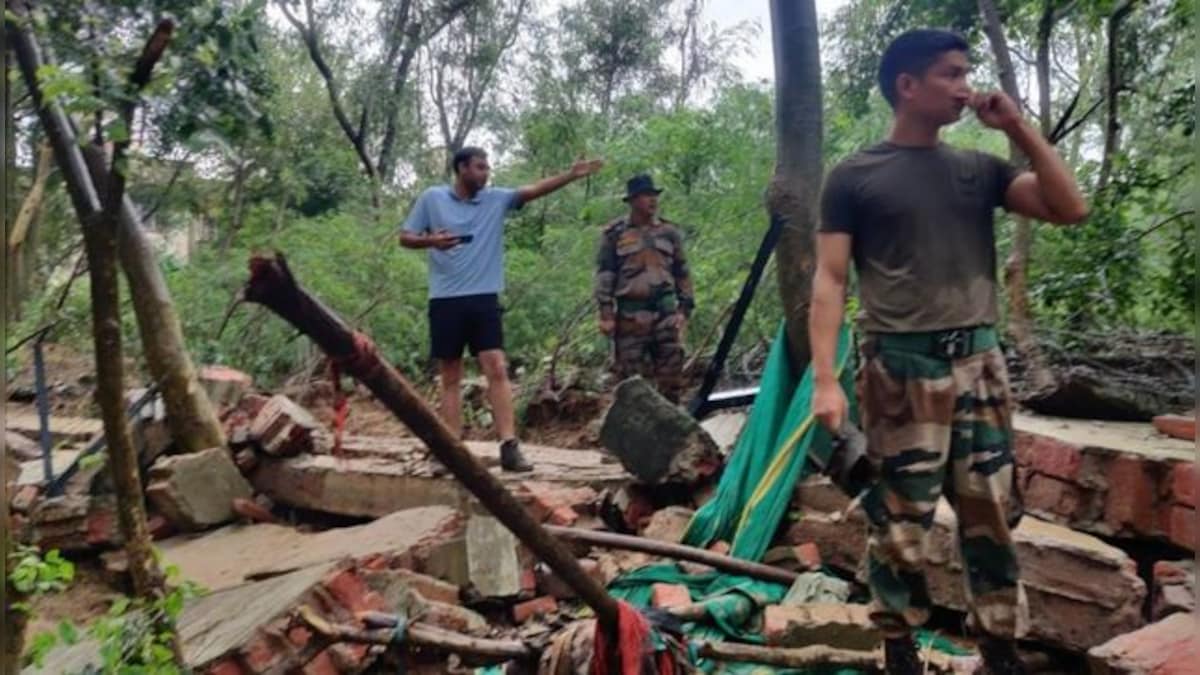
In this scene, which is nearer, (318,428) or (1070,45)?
(318,428)

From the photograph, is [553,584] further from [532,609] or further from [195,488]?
[195,488]

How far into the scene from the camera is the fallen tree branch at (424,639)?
295cm

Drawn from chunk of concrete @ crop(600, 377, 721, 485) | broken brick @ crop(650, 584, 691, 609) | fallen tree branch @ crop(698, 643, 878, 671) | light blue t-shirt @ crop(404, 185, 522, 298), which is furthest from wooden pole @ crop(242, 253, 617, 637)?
light blue t-shirt @ crop(404, 185, 522, 298)

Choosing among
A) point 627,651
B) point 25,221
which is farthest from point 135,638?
point 25,221

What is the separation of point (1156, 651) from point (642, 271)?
3.75 metres

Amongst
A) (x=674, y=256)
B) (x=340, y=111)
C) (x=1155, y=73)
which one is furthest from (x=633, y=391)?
(x=340, y=111)

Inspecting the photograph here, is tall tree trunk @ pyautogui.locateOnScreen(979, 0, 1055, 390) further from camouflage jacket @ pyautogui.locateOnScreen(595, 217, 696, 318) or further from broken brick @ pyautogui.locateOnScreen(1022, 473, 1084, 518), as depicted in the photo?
camouflage jacket @ pyautogui.locateOnScreen(595, 217, 696, 318)

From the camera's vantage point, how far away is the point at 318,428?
5906 mm

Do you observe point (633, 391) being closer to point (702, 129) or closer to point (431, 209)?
point (431, 209)

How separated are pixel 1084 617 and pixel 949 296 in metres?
1.24

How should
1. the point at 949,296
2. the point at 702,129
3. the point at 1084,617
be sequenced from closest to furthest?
the point at 949,296
the point at 1084,617
the point at 702,129

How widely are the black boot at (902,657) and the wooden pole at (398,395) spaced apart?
84 cm

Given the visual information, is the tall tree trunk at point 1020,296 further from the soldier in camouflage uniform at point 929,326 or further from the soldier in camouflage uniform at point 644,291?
the soldier in camouflage uniform at point 929,326

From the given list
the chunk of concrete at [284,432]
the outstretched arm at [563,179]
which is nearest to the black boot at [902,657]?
the outstretched arm at [563,179]
